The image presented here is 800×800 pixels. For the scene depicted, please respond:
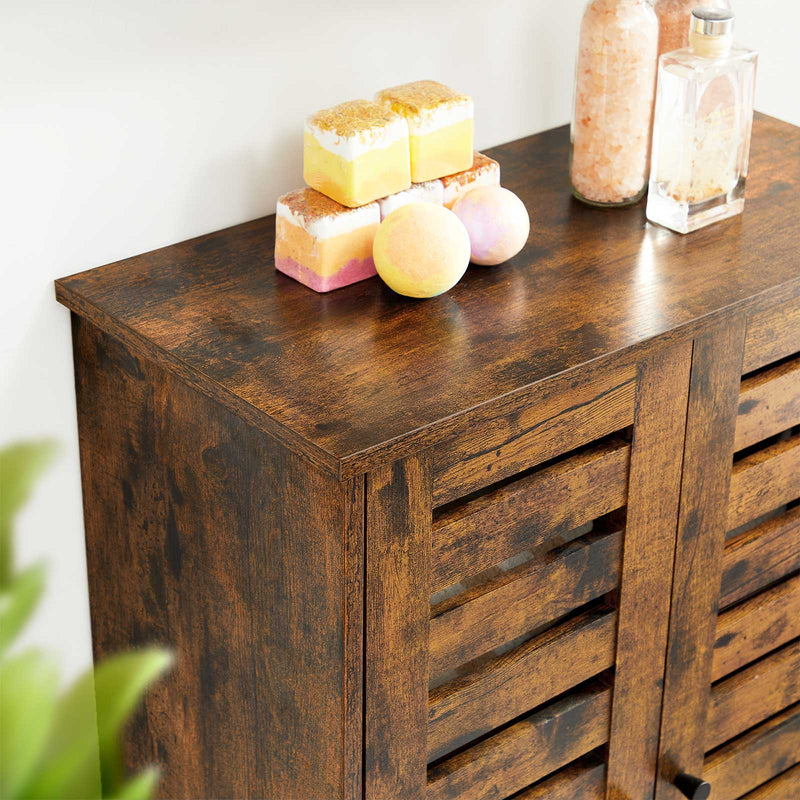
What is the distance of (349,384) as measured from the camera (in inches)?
41.8

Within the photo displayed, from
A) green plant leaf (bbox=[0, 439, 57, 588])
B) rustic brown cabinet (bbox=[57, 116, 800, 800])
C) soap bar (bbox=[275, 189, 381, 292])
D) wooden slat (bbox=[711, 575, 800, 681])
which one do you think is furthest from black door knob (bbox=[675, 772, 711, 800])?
green plant leaf (bbox=[0, 439, 57, 588])

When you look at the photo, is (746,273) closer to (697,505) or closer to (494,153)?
(697,505)

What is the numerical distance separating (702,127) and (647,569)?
1.49 feet

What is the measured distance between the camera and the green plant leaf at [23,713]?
1.36m

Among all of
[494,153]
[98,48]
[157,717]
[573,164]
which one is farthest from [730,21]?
[157,717]

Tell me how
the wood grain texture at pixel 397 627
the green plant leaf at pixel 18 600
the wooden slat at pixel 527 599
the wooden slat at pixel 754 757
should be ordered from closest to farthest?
the wood grain texture at pixel 397 627
the wooden slat at pixel 527 599
the green plant leaf at pixel 18 600
the wooden slat at pixel 754 757

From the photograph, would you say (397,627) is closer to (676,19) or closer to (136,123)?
(136,123)

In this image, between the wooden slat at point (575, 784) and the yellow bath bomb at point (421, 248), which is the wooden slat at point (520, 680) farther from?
the yellow bath bomb at point (421, 248)

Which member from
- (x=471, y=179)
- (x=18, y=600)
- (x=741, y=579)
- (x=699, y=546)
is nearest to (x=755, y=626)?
(x=741, y=579)

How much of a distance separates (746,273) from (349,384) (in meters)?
0.44

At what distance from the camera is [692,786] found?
1409 millimetres

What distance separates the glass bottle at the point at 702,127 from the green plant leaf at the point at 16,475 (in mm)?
689

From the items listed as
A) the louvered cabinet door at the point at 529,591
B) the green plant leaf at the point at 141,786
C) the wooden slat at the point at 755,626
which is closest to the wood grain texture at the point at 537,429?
the louvered cabinet door at the point at 529,591

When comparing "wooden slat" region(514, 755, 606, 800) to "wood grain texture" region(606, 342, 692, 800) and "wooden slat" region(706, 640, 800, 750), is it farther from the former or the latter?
"wooden slat" region(706, 640, 800, 750)
